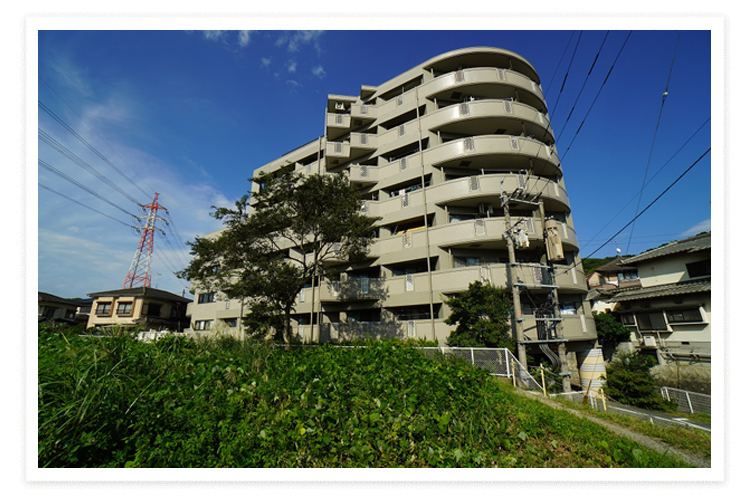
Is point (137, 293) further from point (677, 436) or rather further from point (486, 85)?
point (677, 436)

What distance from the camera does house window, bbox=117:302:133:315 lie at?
2861cm

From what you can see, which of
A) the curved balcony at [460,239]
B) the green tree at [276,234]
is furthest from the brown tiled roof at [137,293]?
the curved balcony at [460,239]

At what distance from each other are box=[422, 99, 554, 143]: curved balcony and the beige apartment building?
6 cm

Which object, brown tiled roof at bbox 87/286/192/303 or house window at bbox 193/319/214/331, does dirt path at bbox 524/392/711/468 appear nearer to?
house window at bbox 193/319/214/331

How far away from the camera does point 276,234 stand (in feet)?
43.0

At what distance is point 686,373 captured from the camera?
13.5 m

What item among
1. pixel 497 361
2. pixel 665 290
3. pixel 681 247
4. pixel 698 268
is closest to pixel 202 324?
pixel 497 361

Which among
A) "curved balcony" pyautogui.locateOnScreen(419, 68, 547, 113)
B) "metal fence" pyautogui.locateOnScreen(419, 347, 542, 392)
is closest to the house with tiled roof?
"curved balcony" pyautogui.locateOnScreen(419, 68, 547, 113)

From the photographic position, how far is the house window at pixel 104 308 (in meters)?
28.5

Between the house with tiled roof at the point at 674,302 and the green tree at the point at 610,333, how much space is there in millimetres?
550

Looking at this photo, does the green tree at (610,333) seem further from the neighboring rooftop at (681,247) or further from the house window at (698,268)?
Result: the house window at (698,268)

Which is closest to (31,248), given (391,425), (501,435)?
(391,425)
